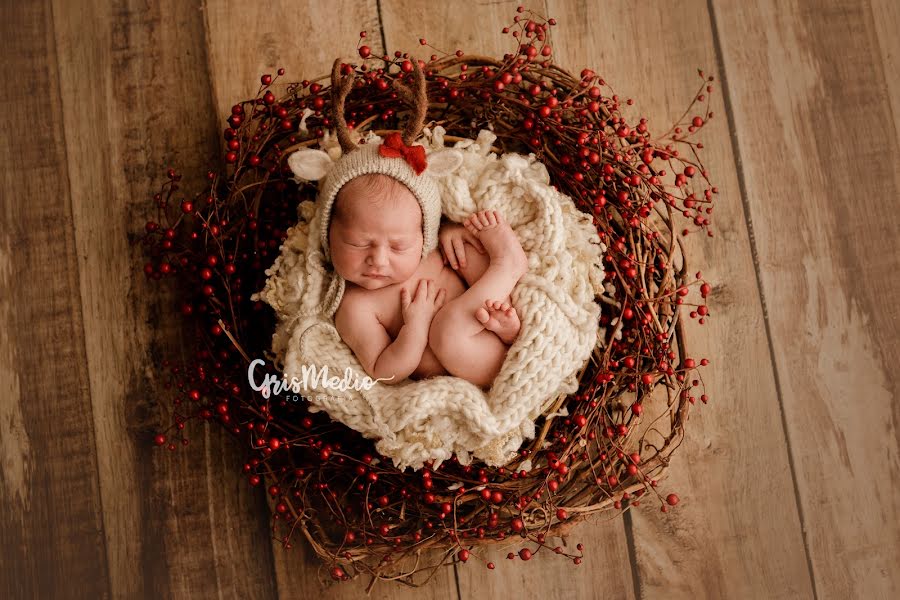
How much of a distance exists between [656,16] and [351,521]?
1767 mm

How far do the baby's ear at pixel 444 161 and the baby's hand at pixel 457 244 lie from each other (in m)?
0.20

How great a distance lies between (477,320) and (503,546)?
73 centimetres

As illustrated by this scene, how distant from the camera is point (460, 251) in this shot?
178cm

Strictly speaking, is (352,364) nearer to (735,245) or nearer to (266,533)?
(266,533)

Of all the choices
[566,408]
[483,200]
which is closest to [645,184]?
[483,200]

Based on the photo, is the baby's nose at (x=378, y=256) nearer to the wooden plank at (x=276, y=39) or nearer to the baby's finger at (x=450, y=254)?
the baby's finger at (x=450, y=254)

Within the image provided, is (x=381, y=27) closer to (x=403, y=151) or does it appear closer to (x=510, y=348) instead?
(x=403, y=151)

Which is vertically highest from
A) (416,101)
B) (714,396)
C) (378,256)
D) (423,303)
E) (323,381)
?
(416,101)

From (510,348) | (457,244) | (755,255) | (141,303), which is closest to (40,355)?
(141,303)

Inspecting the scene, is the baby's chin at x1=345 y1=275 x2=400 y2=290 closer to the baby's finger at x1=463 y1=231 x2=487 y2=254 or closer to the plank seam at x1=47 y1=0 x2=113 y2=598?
the baby's finger at x1=463 y1=231 x2=487 y2=254

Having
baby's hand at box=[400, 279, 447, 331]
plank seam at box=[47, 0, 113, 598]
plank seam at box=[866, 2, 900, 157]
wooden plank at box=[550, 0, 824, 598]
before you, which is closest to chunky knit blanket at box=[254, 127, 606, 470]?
baby's hand at box=[400, 279, 447, 331]

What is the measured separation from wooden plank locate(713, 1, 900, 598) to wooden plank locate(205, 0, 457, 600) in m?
1.15

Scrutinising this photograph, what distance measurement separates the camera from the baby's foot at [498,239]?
1698mm

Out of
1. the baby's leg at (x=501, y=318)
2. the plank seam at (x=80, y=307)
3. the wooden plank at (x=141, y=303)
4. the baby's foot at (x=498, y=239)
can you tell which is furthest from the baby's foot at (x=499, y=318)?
the plank seam at (x=80, y=307)
